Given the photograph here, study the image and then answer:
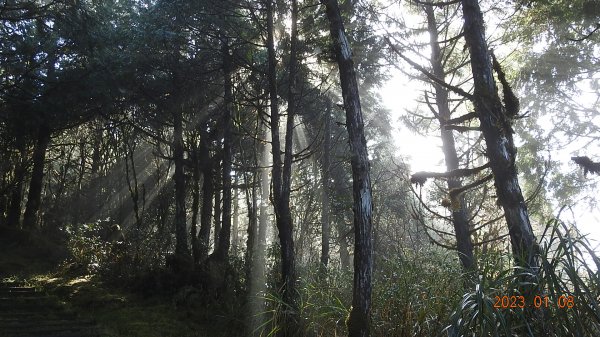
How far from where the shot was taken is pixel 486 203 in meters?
12.7

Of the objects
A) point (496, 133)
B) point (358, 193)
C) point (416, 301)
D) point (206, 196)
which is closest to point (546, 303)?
point (416, 301)

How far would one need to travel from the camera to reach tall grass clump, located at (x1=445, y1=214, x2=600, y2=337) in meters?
2.73

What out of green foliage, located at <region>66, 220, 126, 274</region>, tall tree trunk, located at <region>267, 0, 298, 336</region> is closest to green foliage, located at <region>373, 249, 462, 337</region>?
tall tree trunk, located at <region>267, 0, 298, 336</region>

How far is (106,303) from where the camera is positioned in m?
10.4

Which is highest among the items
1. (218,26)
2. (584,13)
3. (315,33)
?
(218,26)

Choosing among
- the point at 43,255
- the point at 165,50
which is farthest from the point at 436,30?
the point at 43,255

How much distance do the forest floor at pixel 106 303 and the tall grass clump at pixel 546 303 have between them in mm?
6845

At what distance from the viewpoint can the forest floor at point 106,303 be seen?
8.75 metres

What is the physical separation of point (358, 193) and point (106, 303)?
26.1ft

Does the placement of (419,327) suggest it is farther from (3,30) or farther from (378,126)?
(378,126)

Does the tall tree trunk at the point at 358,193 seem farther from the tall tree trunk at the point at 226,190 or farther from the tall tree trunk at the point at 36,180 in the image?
the tall tree trunk at the point at 36,180

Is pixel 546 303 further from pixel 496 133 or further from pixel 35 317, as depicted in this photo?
pixel 35 317

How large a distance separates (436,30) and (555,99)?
11.7 metres

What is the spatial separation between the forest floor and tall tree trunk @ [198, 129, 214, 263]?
2517 mm
